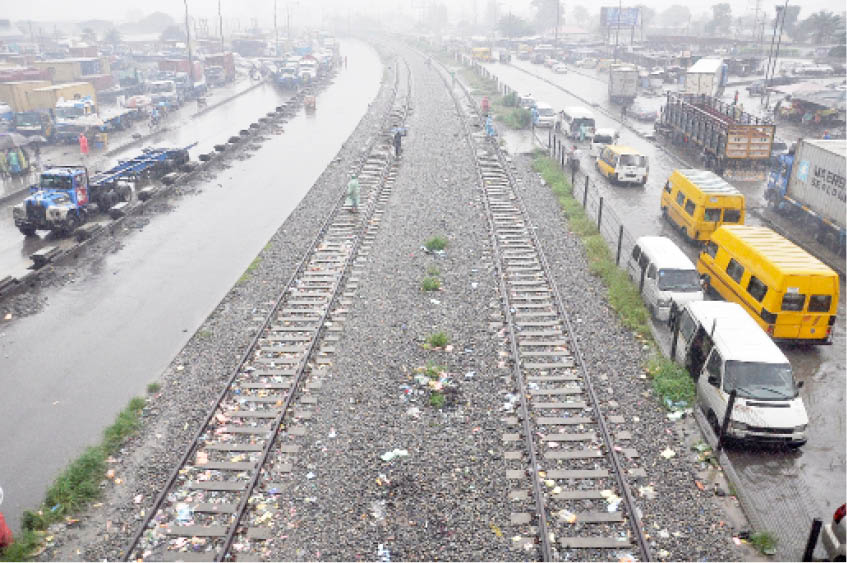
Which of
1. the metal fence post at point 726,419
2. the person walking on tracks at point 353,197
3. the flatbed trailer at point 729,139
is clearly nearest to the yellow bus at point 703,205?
the flatbed trailer at point 729,139

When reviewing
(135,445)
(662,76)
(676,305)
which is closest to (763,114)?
(662,76)

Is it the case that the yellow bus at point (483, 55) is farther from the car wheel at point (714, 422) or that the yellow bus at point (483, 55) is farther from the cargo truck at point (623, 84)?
the car wheel at point (714, 422)

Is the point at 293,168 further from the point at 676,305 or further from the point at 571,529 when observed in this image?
the point at 571,529

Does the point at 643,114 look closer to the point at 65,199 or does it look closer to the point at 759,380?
the point at 65,199

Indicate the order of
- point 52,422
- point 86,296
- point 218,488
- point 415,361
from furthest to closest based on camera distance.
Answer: point 86,296
point 415,361
point 52,422
point 218,488

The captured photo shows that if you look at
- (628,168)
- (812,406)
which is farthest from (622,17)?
(812,406)
